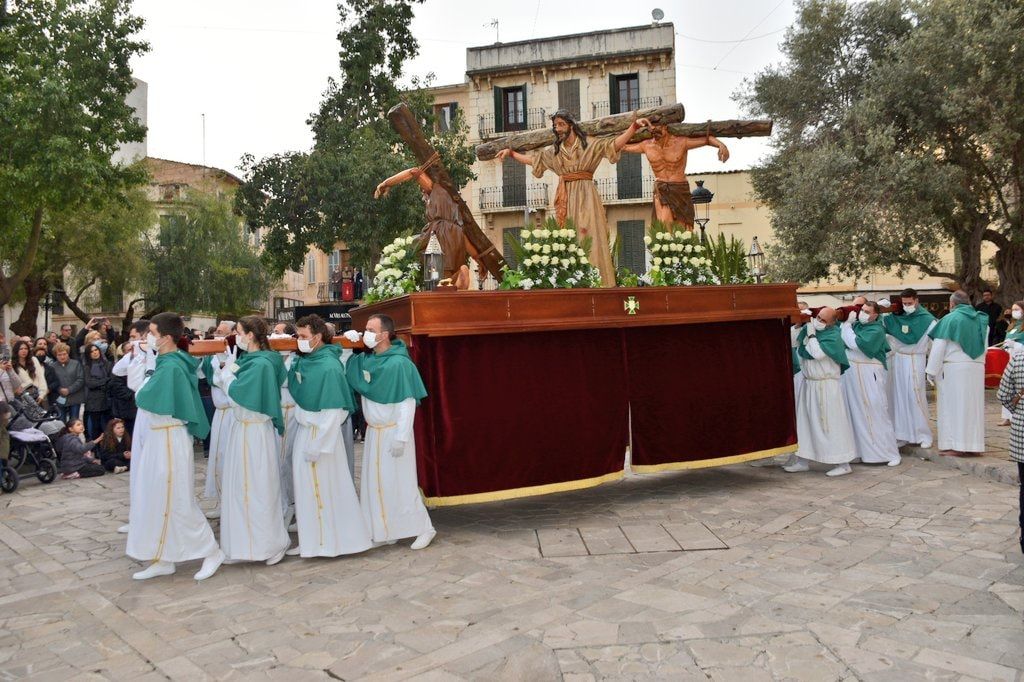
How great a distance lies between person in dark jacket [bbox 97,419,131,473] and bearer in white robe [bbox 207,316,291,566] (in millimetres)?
5551

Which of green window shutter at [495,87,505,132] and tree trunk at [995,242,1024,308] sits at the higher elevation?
green window shutter at [495,87,505,132]

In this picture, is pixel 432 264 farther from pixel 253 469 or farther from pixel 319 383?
pixel 253 469

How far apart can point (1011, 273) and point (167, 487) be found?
59.6 ft

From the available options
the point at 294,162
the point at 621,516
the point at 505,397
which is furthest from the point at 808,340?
the point at 294,162

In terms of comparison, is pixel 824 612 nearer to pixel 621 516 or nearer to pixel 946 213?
pixel 621 516

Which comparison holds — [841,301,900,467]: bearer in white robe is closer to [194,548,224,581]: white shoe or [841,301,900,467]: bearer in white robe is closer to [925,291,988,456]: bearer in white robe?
[925,291,988,456]: bearer in white robe

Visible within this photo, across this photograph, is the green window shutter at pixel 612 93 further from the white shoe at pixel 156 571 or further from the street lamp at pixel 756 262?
the white shoe at pixel 156 571

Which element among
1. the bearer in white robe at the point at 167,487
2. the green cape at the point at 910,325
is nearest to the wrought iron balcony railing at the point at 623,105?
the green cape at the point at 910,325

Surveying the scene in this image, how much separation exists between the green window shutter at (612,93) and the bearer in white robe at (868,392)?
21.3m

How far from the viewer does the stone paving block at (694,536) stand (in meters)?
6.12

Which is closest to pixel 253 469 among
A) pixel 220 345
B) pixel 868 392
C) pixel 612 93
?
pixel 220 345

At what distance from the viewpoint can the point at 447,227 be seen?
8.05 m

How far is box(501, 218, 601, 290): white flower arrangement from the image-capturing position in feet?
23.3

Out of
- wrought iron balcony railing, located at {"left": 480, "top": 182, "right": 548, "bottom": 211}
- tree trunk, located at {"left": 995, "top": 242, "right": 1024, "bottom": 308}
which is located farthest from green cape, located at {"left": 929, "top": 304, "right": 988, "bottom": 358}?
wrought iron balcony railing, located at {"left": 480, "top": 182, "right": 548, "bottom": 211}
